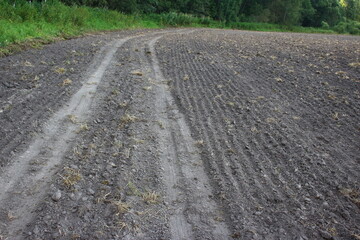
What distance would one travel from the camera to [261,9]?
177 ft

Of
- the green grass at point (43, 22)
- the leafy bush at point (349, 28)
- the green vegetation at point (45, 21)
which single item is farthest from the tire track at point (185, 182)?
the leafy bush at point (349, 28)

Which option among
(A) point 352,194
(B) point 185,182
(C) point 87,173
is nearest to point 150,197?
(B) point 185,182

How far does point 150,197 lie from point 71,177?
1077mm

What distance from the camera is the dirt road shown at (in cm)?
357

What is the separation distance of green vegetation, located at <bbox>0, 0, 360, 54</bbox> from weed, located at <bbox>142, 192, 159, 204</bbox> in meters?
8.96

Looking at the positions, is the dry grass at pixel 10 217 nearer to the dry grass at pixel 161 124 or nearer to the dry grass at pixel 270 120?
the dry grass at pixel 161 124

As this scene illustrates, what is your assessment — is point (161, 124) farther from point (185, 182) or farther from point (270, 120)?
point (270, 120)

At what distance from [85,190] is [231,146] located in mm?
2545

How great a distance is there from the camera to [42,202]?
3.67 meters

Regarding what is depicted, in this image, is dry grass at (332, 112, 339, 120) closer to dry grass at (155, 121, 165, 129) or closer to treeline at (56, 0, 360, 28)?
dry grass at (155, 121, 165, 129)

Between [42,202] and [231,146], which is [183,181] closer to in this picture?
[231,146]

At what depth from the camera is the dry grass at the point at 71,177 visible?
4.00 metres

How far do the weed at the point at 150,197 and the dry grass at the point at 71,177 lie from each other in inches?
35.4

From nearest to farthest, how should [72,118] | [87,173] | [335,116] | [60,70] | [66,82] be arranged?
[87,173] → [72,118] → [335,116] → [66,82] → [60,70]
